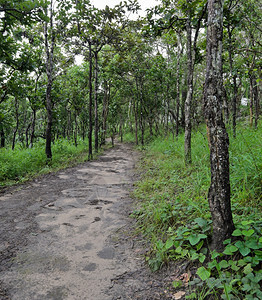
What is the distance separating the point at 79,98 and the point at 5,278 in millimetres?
16627

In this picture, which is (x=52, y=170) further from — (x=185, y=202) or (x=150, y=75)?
(x=150, y=75)

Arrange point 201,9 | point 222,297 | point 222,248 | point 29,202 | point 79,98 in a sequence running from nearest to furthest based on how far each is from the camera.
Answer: point 222,297 < point 222,248 < point 201,9 < point 29,202 < point 79,98

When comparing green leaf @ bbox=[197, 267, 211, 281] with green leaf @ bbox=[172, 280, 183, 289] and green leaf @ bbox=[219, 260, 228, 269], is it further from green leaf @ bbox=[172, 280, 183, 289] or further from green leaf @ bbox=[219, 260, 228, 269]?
green leaf @ bbox=[172, 280, 183, 289]

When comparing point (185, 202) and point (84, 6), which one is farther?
point (84, 6)

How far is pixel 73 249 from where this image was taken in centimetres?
314

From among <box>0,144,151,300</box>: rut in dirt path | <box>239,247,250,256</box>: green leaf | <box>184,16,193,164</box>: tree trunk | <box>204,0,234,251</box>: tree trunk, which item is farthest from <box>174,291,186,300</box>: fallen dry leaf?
<box>184,16,193,164</box>: tree trunk

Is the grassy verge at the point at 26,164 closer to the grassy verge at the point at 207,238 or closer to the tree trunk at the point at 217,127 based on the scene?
the grassy verge at the point at 207,238

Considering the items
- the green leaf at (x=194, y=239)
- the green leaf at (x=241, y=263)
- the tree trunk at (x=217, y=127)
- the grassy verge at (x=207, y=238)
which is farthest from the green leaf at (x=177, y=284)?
the green leaf at (x=241, y=263)

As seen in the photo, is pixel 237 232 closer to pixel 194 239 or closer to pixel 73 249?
pixel 194 239

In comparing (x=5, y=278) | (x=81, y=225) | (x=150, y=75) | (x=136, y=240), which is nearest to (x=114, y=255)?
(x=136, y=240)

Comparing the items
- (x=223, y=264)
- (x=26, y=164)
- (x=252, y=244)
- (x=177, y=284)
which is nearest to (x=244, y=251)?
(x=252, y=244)

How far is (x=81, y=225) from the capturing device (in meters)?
3.91

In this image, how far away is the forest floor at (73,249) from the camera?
7.75ft

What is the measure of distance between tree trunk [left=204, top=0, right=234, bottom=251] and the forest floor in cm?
90
